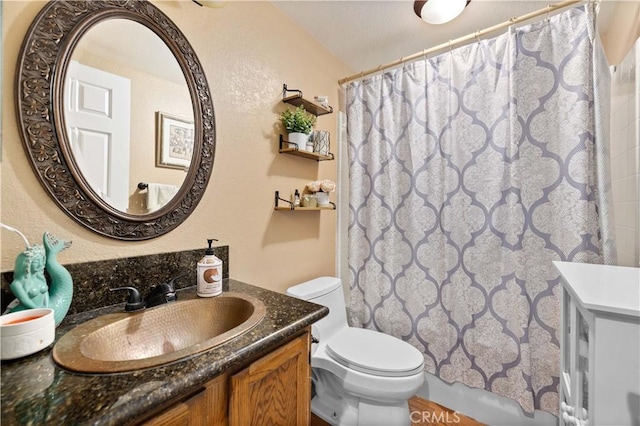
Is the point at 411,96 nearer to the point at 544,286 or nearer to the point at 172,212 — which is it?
the point at 544,286

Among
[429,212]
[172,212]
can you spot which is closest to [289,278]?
[172,212]

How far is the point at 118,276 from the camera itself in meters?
0.90

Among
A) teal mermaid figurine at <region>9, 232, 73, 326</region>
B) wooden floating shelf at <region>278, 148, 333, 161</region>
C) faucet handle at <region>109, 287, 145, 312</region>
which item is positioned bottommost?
faucet handle at <region>109, 287, 145, 312</region>

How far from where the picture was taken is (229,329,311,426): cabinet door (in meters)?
0.67

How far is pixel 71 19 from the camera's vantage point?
2.68 ft

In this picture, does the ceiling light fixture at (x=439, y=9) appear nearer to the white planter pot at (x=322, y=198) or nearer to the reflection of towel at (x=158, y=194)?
the white planter pot at (x=322, y=198)

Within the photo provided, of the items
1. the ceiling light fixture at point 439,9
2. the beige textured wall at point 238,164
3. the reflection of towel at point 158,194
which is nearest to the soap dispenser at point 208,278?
the beige textured wall at point 238,164

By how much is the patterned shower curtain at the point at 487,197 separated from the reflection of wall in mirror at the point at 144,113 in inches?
49.1

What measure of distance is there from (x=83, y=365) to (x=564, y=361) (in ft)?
4.99

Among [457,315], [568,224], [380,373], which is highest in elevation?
[568,224]

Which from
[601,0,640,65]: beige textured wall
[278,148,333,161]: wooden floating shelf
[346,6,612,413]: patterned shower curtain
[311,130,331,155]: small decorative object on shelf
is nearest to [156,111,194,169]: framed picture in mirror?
[278,148,333,161]: wooden floating shelf

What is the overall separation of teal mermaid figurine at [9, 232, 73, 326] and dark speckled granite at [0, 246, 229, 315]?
0.05m

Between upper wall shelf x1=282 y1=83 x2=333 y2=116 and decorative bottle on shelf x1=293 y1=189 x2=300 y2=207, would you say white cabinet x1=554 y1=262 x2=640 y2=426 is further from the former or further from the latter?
upper wall shelf x1=282 y1=83 x2=333 y2=116

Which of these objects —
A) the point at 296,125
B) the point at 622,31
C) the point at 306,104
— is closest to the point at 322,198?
the point at 296,125
